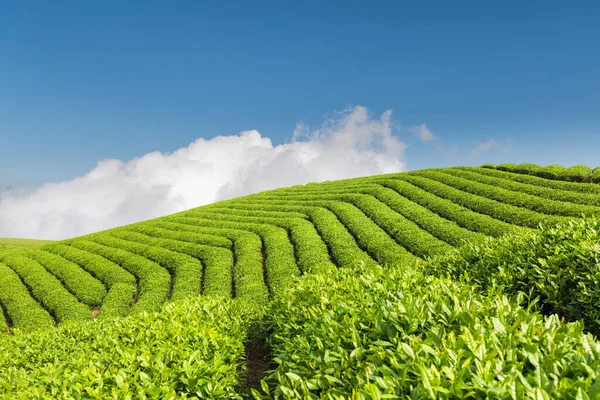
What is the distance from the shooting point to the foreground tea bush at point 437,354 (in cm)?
357

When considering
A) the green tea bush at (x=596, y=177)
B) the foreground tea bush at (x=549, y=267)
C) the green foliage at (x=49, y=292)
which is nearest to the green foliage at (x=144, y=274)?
the green foliage at (x=49, y=292)

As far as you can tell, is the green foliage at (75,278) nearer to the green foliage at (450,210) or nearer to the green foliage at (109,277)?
the green foliage at (109,277)

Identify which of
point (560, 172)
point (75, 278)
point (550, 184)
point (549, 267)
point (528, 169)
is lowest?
point (75, 278)

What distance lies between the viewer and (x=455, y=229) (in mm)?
23578

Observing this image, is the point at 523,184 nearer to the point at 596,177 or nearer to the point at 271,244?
the point at 596,177

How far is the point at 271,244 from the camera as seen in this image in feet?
86.9

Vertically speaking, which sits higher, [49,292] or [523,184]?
A: [523,184]

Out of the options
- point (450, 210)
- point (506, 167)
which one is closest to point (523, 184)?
point (506, 167)

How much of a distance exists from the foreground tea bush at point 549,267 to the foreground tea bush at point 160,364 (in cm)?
549

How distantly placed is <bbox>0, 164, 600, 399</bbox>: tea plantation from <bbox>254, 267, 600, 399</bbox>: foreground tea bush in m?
0.03

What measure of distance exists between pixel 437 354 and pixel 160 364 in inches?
188

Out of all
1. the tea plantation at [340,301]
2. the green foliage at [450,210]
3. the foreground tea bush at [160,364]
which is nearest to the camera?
the tea plantation at [340,301]

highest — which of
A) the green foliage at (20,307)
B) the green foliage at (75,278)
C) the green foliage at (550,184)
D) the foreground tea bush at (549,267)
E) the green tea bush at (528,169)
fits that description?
the green tea bush at (528,169)

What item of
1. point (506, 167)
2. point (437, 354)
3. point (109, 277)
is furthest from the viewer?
point (506, 167)
